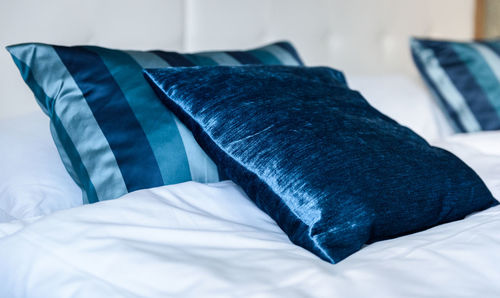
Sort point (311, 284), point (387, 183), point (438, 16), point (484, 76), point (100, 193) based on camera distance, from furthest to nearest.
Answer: point (438, 16)
point (484, 76)
point (100, 193)
point (387, 183)
point (311, 284)

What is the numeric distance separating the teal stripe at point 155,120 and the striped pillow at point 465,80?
109 cm

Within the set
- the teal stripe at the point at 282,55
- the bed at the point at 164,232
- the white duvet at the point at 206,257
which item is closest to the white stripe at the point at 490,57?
the bed at the point at 164,232

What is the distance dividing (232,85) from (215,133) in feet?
0.34

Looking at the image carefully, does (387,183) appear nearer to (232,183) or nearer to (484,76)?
(232,183)

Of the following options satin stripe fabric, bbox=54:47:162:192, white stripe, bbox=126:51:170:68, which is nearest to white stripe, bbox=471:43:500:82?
white stripe, bbox=126:51:170:68

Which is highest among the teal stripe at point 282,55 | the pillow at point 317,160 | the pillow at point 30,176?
the teal stripe at point 282,55

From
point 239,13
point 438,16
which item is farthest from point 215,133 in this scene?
point 438,16

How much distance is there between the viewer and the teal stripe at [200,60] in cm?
117

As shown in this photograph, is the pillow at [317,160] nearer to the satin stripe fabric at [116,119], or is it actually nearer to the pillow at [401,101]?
the satin stripe fabric at [116,119]

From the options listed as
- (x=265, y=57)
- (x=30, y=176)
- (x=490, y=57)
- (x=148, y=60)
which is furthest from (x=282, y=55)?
(x=490, y=57)

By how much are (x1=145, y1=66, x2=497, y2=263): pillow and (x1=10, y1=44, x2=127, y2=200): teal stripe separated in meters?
0.13

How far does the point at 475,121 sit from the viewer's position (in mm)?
1721

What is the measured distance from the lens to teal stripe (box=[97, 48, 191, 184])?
38.2 inches

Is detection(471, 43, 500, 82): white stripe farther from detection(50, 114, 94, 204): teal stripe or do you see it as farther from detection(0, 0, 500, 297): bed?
detection(50, 114, 94, 204): teal stripe
